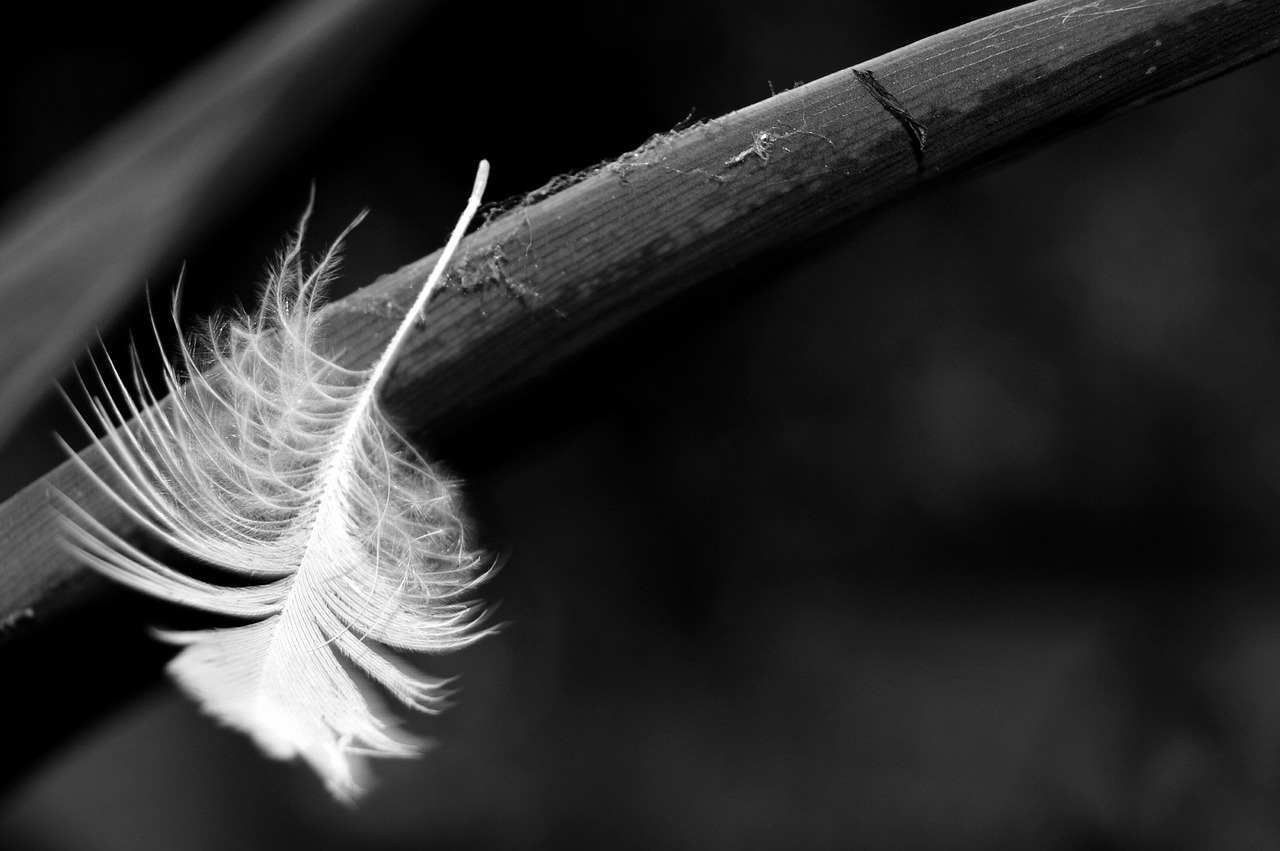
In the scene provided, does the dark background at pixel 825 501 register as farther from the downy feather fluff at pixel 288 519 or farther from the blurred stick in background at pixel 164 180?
the downy feather fluff at pixel 288 519

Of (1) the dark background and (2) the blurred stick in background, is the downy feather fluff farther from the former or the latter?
(1) the dark background

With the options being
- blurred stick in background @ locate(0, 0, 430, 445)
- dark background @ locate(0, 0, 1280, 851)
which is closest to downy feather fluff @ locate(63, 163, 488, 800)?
blurred stick in background @ locate(0, 0, 430, 445)

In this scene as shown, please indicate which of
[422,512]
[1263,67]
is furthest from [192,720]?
[1263,67]

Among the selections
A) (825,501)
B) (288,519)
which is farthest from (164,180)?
(825,501)

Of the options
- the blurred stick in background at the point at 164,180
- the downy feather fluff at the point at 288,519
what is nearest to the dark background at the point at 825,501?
the blurred stick in background at the point at 164,180

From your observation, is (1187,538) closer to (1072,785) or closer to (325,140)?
(1072,785)
